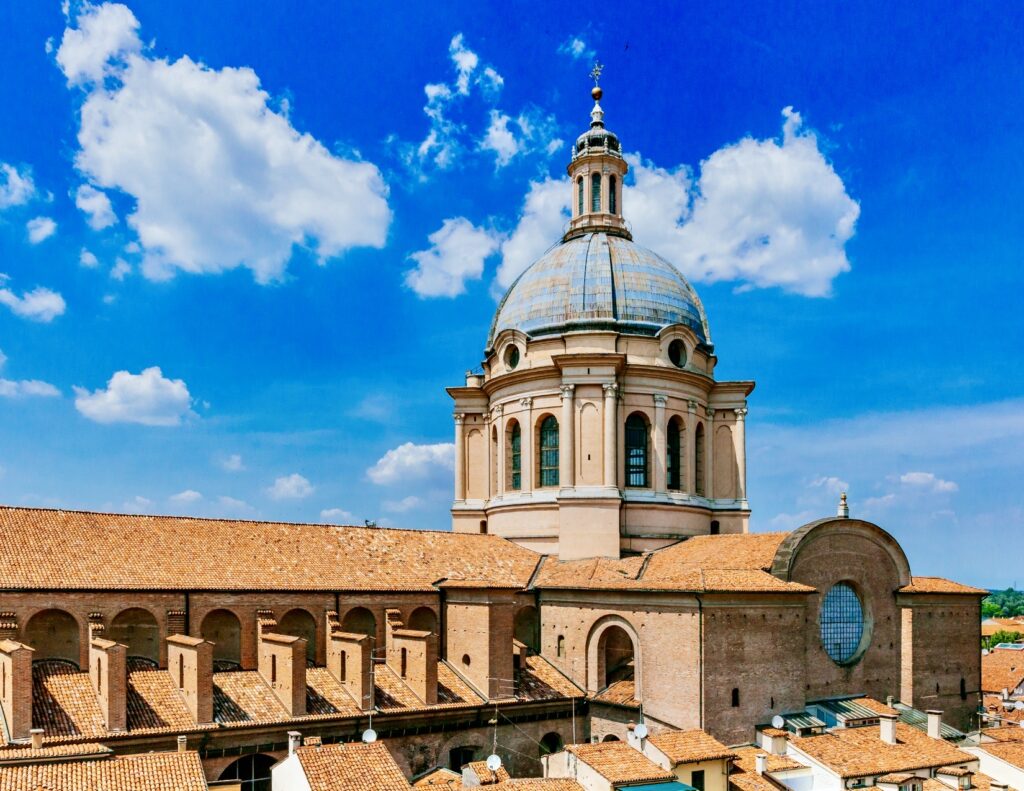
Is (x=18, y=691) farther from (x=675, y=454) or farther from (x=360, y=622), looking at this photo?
(x=675, y=454)

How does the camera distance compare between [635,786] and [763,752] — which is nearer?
[635,786]

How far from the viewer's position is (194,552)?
108ft

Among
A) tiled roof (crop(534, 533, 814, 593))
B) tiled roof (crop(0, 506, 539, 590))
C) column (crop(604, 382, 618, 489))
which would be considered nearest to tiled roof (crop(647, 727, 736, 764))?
tiled roof (crop(534, 533, 814, 593))

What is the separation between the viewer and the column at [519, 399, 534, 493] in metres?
44.4

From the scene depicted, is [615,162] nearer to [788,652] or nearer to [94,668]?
[788,652]

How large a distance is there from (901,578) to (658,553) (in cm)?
986

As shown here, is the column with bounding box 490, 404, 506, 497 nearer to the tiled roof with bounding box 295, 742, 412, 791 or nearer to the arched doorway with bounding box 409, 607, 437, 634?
the arched doorway with bounding box 409, 607, 437, 634

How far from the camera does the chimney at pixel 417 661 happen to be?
31688mm

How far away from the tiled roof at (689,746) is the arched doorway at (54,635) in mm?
17967

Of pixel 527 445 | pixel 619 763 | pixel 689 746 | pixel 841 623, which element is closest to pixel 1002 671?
pixel 841 623

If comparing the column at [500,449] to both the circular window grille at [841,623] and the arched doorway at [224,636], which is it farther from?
the arched doorway at [224,636]

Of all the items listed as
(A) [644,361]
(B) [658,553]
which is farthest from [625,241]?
(B) [658,553]

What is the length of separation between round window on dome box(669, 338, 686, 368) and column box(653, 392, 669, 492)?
2.09 m

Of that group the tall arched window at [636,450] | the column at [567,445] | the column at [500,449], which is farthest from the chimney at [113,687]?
the tall arched window at [636,450]
